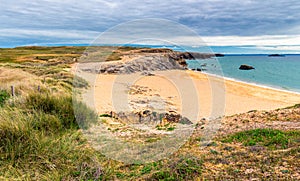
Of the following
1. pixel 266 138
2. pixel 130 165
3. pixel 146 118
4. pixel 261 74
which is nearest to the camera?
pixel 130 165

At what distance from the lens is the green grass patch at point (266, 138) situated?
5547 millimetres

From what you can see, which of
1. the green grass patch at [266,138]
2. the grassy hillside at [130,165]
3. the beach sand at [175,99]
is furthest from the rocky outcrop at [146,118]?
the green grass patch at [266,138]

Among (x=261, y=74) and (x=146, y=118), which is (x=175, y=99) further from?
(x=261, y=74)

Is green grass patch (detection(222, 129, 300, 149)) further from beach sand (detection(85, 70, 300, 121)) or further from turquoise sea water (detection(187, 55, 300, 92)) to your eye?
beach sand (detection(85, 70, 300, 121))

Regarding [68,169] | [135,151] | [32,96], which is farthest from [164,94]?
[68,169]

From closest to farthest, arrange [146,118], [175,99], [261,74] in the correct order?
[146,118], [175,99], [261,74]

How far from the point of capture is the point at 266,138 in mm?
5914

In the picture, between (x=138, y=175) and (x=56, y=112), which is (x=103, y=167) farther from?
(x=56, y=112)

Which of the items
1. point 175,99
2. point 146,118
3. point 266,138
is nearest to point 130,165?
point 266,138

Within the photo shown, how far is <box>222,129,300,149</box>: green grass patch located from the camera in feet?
18.2

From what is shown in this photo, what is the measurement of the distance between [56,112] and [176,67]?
1014 centimetres

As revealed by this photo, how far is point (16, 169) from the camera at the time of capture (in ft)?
15.0

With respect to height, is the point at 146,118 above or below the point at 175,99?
above

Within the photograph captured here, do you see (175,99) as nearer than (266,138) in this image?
No
